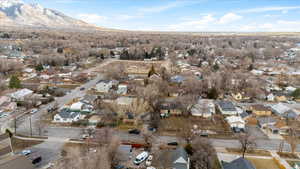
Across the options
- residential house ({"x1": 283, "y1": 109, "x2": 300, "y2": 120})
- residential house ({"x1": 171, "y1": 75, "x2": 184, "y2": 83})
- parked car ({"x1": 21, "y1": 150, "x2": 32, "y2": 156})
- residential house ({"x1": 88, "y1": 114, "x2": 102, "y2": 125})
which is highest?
residential house ({"x1": 171, "y1": 75, "x2": 184, "y2": 83})

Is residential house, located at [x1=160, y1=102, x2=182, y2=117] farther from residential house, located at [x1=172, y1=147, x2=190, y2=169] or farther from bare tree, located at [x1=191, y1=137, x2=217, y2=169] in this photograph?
residential house, located at [x1=172, y1=147, x2=190, y2=169]

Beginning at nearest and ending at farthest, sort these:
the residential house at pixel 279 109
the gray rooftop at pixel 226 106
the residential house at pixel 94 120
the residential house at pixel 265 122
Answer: the residential house at pixel 265 122, the residential house at pixel 94 120, the residential house at pixel 279 109, the gray rooftop at pixel 226 106

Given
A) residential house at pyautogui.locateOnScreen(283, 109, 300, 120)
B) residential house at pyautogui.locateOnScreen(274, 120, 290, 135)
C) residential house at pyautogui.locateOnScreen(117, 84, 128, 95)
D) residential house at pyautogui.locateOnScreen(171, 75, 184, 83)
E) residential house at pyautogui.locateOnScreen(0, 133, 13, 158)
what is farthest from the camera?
residential house at pyautogui.locateOnScreen(171, 75, 184, 83)

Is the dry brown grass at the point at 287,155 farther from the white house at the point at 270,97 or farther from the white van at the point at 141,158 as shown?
the white house at the point at 270,97

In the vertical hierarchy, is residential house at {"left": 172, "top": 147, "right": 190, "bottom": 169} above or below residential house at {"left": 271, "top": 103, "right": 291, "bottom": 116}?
below

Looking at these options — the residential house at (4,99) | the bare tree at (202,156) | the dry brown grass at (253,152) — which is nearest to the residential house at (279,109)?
the dry brown grass at (253,152)

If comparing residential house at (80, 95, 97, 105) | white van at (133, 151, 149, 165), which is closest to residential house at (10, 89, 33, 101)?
residential house at (80, 95, 97, 105)

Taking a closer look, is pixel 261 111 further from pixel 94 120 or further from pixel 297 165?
pixel 94 120
